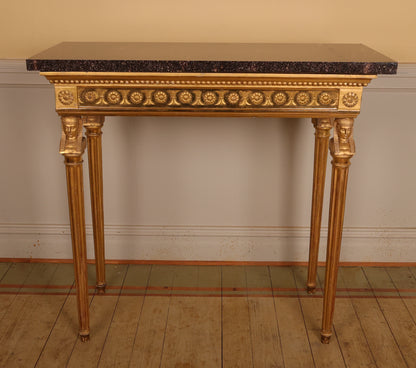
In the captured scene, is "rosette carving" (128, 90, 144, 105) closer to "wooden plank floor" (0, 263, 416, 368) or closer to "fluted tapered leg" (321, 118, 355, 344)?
"fluted tapered leg" (321, 118, 355, 344)

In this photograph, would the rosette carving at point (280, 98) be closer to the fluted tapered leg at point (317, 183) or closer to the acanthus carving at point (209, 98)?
the acanthus carving at point (209, 98)

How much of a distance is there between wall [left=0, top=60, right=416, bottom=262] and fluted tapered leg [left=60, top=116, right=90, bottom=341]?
733mm

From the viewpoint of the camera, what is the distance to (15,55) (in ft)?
8.95

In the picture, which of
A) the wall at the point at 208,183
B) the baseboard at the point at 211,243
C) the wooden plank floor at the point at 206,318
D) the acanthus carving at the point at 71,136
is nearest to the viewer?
the acanthus carving at the point at 71,136

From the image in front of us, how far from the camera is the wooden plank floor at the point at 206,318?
2.28m

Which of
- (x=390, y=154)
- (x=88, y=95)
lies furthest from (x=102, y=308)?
(x=390, y=154)

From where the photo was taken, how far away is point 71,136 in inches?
81.4

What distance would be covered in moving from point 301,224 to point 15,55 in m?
1.74

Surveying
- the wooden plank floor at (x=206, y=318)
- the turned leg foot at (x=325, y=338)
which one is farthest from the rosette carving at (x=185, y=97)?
the turned leg foot at (x=325, y=338)

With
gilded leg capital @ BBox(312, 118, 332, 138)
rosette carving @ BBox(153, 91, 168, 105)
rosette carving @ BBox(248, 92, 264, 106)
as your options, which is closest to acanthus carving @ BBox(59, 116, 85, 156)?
rosette carving @ BBox(153, 91, 168, 105)

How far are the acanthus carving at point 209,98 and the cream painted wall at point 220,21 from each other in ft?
2.44

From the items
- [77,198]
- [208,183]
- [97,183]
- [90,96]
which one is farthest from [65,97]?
[208,183]

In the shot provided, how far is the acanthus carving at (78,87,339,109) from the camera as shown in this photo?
2016 millimetres

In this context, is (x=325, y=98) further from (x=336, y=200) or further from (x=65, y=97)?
(x=65, y=97)
